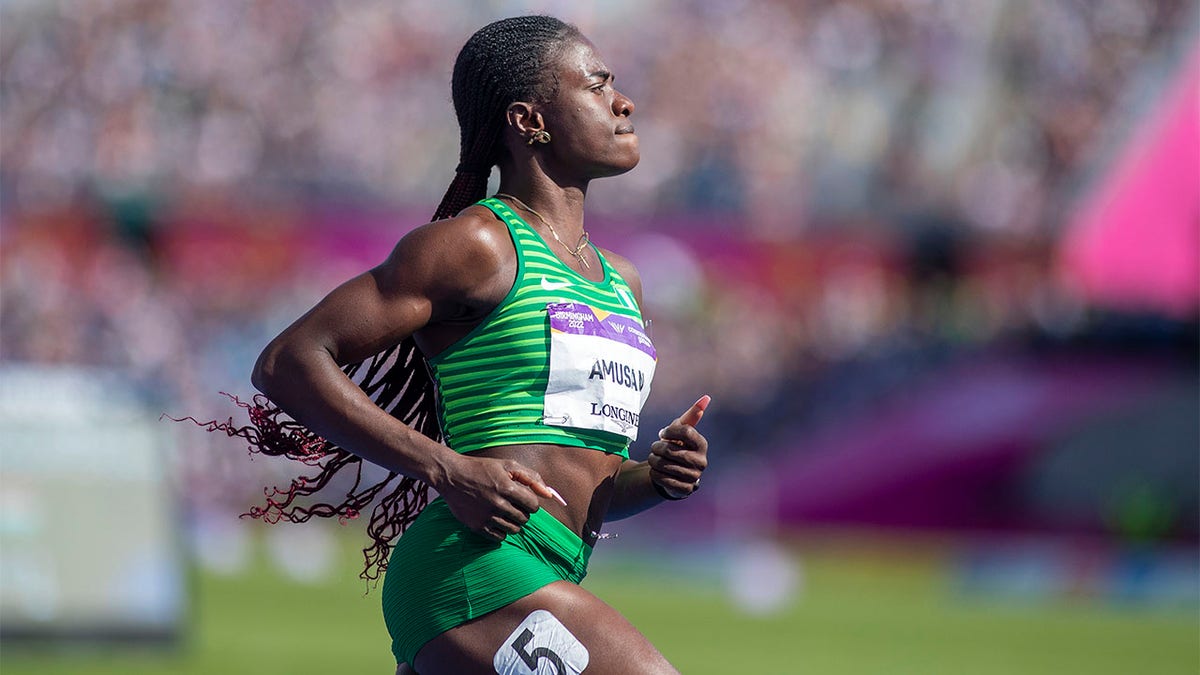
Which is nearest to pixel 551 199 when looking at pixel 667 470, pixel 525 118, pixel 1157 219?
Answer: pixel 525 118

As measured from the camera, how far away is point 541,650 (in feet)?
13.2

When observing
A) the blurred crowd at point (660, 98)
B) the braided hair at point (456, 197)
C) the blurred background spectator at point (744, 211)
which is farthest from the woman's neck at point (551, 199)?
the blurred crowd at point (660, 98)

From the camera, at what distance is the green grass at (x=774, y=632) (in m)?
11.6

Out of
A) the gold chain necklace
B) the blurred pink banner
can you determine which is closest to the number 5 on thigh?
the gold chain necklace

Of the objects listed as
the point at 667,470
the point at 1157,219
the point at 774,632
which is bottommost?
the point at 667,470

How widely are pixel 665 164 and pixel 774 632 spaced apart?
33.1ft

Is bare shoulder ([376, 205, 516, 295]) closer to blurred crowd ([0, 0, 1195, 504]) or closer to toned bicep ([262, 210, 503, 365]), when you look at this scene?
toned bicep ([262, 210, 503, 365])

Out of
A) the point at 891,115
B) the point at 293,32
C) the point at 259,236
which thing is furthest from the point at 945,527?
the point at 293,32

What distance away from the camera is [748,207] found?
880 inches

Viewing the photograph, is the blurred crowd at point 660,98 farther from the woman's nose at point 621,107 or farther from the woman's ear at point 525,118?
the woman's ear at point 525,118

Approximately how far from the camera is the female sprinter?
4031 mm

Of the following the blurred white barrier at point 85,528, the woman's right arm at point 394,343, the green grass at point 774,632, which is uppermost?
the green grass at point 774,632

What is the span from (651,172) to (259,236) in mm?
5288

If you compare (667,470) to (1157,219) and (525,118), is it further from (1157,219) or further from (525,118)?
(1157,219)
